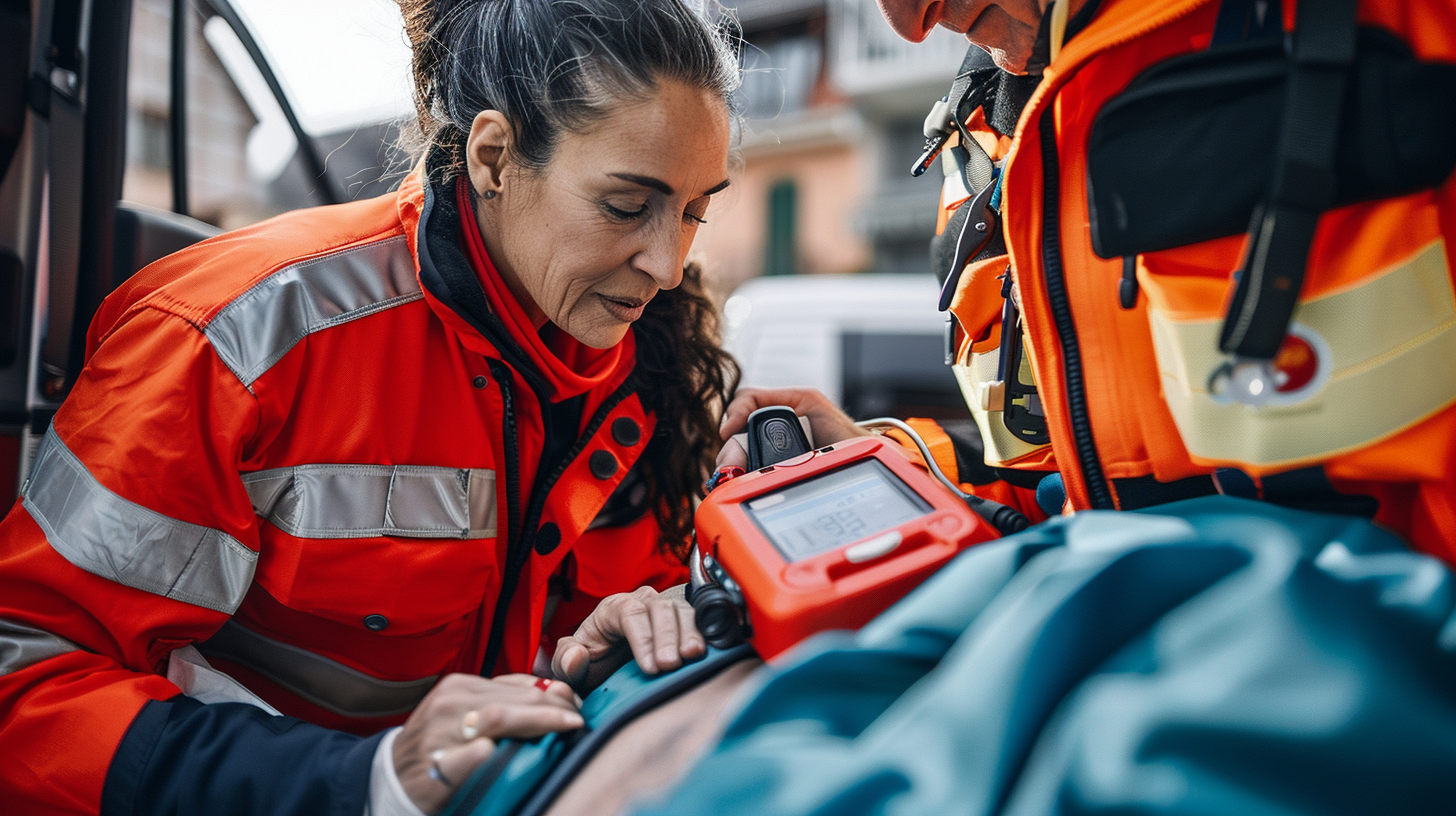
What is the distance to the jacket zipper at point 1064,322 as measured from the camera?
1083mm

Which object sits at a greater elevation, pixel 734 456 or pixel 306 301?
pixel 306 301

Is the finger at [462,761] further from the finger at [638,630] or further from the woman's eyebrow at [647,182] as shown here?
the woman's eyebrow at [647,182]

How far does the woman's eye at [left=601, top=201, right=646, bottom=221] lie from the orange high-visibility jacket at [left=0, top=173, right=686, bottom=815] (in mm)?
262

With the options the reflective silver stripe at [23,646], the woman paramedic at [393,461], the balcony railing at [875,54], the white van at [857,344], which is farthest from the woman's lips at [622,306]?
the balcony railing at [875,54]

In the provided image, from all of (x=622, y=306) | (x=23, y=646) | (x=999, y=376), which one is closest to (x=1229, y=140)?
(x=999, y=376)

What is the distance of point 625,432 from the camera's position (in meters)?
1.82

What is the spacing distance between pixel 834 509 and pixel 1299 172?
23.9 inches

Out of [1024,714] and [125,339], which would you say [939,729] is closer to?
[1024,714]

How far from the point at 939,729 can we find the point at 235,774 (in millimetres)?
930

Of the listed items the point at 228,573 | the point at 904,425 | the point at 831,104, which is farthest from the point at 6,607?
the point at 831,104

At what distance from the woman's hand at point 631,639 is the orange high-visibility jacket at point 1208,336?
0.52 meters

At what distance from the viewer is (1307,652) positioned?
0.67m

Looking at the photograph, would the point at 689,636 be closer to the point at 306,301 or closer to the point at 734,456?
the point at 734,456

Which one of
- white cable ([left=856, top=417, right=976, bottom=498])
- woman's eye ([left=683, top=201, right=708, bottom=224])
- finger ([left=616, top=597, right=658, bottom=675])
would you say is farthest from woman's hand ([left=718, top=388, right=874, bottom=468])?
finger ([left=616, top=597, right=658, bottom=675])
